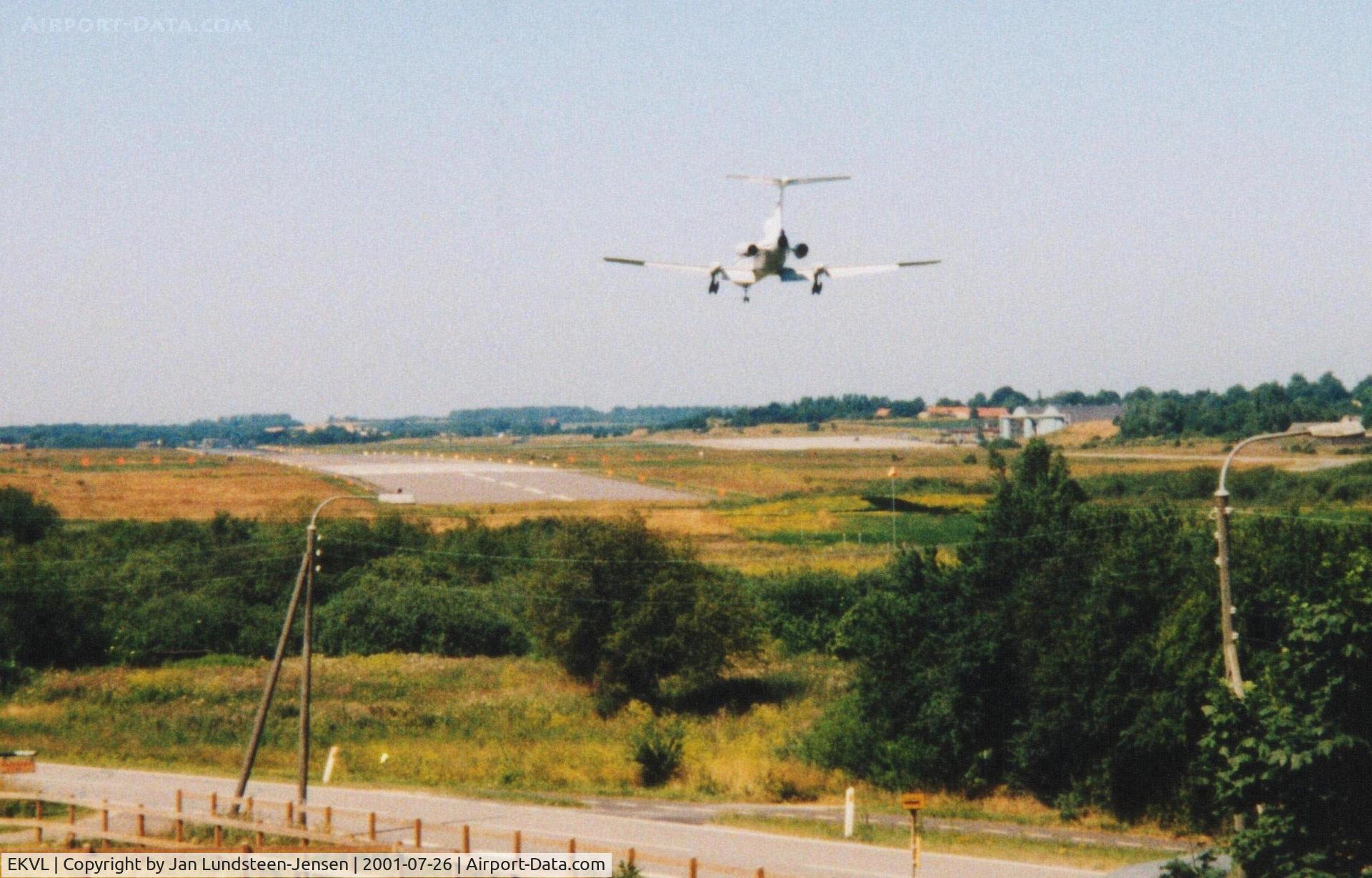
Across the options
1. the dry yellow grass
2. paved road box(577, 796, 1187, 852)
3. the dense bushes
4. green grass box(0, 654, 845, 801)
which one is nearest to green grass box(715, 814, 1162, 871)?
paved road box(577, 796, 1187, 852)

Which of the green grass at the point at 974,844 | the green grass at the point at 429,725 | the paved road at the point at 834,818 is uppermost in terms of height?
the green grass at the point at 974,844

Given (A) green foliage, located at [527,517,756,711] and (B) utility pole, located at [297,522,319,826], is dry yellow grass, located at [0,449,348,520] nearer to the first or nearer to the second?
(A) green foliage, located at [527,517,756,711]

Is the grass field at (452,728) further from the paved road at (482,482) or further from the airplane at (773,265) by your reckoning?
the paved road at (482,482)

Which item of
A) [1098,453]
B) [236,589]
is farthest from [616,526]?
[1098,453]

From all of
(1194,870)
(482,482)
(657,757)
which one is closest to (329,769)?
(657,757)

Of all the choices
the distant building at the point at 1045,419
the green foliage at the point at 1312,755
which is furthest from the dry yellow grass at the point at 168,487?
the green foliage at the point at 1312,755

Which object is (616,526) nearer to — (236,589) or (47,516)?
(236,589)
